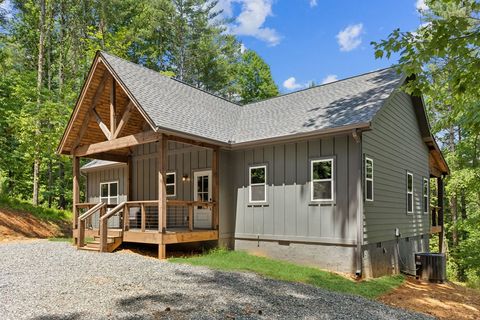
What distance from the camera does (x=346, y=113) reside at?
10.3 meters

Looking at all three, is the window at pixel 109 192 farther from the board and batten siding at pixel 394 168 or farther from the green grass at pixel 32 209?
the board and batten siding at pixel 394 168

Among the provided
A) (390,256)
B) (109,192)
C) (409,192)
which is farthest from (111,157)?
(409,192)

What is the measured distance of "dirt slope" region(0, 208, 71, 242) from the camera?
15.2m

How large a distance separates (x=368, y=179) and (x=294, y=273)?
3418mm

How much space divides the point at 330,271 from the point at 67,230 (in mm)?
13976

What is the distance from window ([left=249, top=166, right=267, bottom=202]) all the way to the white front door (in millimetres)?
1620

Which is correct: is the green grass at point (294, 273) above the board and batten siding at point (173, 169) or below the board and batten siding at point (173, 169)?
below

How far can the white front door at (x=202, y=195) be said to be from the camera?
12.6m

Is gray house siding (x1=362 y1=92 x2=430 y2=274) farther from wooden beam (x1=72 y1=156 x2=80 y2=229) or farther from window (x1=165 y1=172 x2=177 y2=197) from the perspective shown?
wooden beam (x1=72 y1=156 x2=80 y2=229)

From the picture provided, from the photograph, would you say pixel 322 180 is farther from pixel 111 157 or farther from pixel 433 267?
pixel 111 157

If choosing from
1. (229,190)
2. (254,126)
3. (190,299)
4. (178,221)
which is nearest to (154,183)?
(178,221)

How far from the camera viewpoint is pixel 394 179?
12.2 meters

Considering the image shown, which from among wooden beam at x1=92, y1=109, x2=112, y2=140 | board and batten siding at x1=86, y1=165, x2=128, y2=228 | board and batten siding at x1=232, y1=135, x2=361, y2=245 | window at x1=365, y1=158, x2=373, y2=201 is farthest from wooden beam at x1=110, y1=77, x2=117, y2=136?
window at x1=365, y1=158, x2=373, y2=201

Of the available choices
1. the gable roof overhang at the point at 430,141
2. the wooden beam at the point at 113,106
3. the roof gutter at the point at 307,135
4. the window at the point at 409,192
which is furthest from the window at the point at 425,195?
the wooden beam at the point at 113,106
